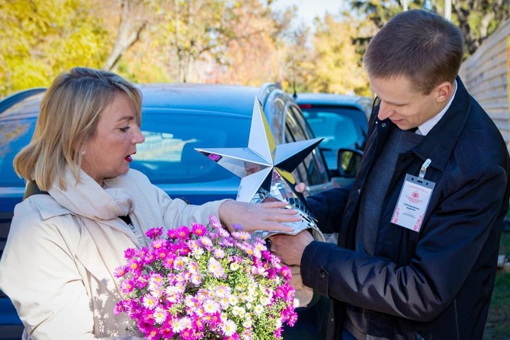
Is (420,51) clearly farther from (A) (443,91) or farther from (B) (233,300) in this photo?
(B) (233,300)

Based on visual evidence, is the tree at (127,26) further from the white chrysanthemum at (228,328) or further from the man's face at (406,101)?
the white chrysanthemum at (228,328)

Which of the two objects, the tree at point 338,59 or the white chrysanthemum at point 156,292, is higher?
the white chrysanthemum at point 156,292

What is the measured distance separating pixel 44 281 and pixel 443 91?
1.44m

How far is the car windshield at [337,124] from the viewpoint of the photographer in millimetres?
9266

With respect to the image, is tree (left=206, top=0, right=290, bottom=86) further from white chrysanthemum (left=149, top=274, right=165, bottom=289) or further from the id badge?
white chrysanthemum (left=149, top=274, right=165, bottom=289)

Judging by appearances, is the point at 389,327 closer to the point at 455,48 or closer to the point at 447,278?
the point at 447,278

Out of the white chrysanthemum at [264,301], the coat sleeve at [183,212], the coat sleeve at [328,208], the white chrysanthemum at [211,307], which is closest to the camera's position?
the white chrysanthemum at [211,307]

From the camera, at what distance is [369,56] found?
223cm

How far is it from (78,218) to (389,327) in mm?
1172

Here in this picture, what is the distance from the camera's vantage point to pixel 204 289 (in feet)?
5.92

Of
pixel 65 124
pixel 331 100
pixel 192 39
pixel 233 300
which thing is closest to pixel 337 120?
pixel 331 100

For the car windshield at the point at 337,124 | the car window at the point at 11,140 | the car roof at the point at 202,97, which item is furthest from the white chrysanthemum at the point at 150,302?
the car windshield at the point at 337,124

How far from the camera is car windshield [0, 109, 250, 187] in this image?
375 centimetres

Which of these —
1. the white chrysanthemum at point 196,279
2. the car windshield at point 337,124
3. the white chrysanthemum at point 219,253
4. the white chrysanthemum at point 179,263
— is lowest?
the car windshield at point 337,124
